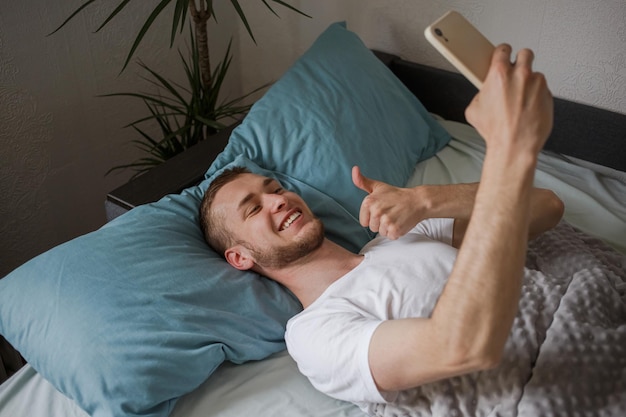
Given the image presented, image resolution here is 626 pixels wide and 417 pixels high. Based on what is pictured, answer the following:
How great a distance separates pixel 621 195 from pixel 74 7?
5.59 feet

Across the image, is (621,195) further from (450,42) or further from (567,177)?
(450,42)

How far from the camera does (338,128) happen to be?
62.8 inches

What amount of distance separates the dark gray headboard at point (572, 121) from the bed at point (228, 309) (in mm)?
209

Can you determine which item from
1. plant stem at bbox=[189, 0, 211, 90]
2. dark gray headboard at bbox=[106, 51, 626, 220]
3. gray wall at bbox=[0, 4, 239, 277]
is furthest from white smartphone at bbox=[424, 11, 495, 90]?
gray wall at bbox=[0, 4, 239, 277]

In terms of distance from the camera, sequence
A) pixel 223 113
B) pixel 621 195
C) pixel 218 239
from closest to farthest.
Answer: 1. pixel 218 239
2. pixel 621 195
3. pixel 223 113

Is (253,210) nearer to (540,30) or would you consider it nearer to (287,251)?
(287,251)

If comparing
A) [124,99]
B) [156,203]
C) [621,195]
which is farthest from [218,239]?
[621,195]

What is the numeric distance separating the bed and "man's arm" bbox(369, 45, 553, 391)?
0.24 metres

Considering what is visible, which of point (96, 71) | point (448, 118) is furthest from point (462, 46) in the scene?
point (96, 71)

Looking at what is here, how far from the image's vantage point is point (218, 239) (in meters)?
1.32

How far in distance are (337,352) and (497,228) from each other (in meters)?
0.36

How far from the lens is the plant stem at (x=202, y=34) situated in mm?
1771

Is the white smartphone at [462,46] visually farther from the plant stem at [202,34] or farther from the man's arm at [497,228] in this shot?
the plant stem at [202,34]

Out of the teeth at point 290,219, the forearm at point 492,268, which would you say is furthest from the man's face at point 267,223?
the forearm at point 492,268
